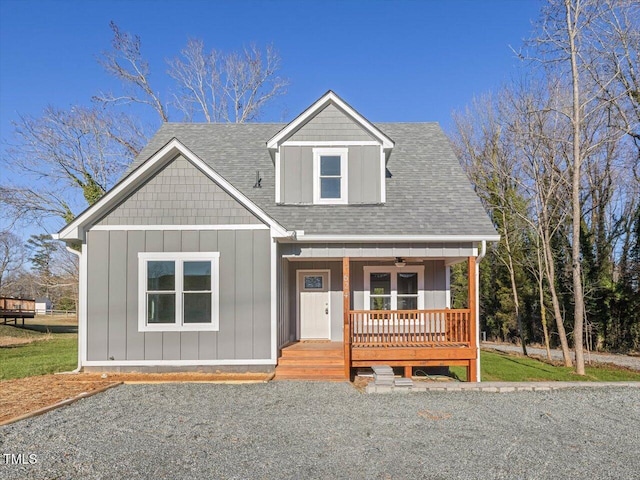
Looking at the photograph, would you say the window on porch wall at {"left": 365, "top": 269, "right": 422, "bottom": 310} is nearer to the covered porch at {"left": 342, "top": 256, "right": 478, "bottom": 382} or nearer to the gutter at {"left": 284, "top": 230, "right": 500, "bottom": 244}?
the covered porch at {"left": 342, "top": 256, "right": 478, "bottom": 382}

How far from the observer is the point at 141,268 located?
10172 millimetres

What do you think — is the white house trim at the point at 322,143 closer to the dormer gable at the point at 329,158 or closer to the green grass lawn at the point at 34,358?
the dormer gable at the point at 329,158

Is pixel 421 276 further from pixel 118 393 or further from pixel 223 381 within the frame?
pixel 118 393

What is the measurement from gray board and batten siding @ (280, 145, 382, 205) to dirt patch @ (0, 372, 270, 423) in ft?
15.6

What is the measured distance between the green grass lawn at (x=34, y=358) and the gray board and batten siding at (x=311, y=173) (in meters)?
7.05

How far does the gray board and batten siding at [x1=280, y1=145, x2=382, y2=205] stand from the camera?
1218 centimetres

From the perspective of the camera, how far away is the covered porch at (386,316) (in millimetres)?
10508

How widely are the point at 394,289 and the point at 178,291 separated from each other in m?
5.63

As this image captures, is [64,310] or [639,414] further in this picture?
[64,310]

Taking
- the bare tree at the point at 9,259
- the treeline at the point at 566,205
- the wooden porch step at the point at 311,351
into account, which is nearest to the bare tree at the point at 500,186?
the treeline at the point at 566,205

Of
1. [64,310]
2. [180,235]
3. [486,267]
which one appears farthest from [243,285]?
[64,310]

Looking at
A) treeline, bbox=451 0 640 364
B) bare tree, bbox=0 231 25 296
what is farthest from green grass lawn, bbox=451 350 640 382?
bare tree, bbox=0 231 25 296

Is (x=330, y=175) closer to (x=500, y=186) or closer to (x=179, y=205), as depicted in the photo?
(x=179, y=205)

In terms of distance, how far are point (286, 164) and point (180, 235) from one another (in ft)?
11.5
